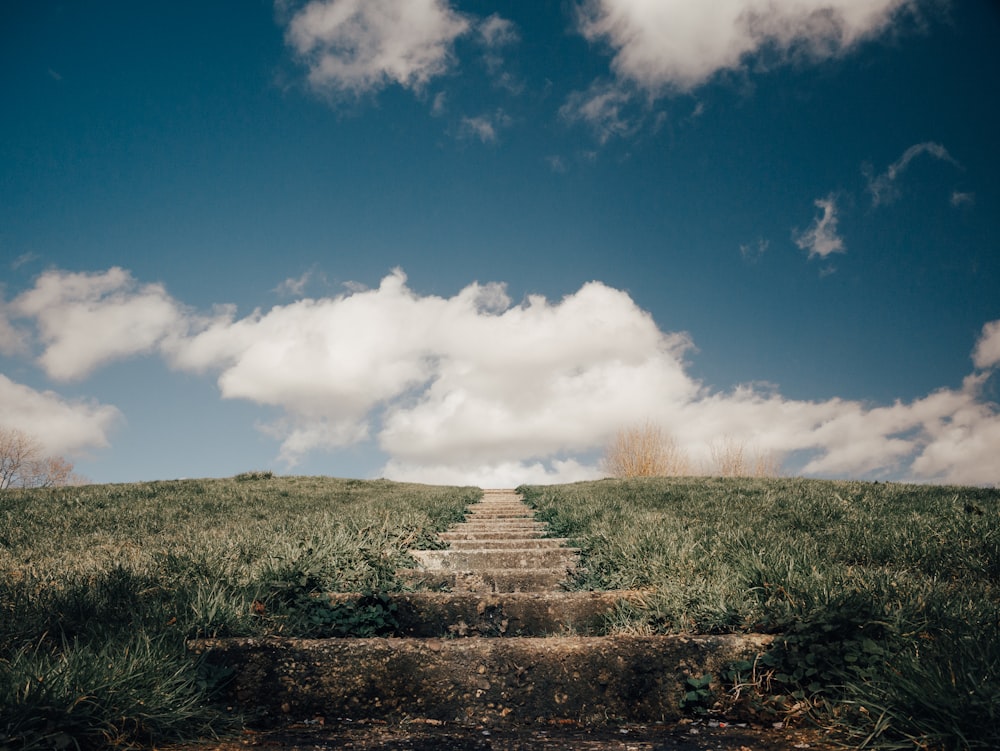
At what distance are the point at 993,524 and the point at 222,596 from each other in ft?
19.1

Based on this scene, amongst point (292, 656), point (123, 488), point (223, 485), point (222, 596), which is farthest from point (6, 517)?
point (292, 656)

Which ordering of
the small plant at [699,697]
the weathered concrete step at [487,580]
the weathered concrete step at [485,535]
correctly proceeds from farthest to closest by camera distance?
the weathered concrete step at [485,535]
the weathered concrete step at [487,580]
the small plant at [699,697]

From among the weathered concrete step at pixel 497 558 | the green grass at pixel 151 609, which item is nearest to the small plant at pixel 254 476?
the green grass at pixel 151 609

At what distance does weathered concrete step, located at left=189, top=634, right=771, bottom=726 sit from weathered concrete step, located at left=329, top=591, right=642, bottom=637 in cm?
79

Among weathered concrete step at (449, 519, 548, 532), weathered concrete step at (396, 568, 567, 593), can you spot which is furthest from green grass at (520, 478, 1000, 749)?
weathered concrete step at (449, 519, 548, 532)

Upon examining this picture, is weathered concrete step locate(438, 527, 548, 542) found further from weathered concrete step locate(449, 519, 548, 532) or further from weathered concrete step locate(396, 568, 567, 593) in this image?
weathered concrete step locate(396, 568, 567, 593)

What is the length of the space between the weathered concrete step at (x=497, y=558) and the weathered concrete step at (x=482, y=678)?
230 cm

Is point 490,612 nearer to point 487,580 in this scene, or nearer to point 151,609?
point 487,580

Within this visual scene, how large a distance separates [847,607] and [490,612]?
184 cm

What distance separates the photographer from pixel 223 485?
501 inches

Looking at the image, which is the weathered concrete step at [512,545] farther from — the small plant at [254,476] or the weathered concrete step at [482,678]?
the small plant at [254,476]

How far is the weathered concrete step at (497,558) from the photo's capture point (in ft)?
15.7

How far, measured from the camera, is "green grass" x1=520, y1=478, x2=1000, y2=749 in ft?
6.16

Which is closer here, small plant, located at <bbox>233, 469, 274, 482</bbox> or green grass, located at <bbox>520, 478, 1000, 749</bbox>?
green grass, located at <bbox>520, 478, 1000, 749</bbox>
